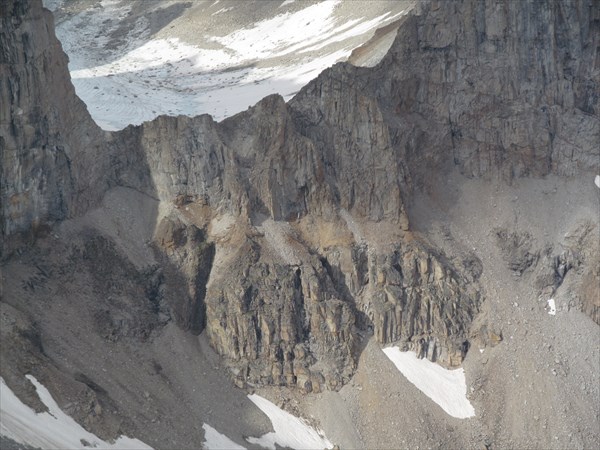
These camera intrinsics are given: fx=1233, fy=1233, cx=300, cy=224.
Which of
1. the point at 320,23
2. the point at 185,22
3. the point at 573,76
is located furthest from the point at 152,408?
the point at 185,22

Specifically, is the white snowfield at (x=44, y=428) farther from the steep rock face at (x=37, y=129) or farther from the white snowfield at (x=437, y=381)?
the white snowfield at (x=437, y=381)

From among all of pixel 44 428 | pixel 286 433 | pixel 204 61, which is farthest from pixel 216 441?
pixel 204 61

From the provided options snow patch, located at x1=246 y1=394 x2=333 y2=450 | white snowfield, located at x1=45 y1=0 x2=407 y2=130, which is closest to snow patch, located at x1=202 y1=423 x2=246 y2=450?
snow patch, located at x1=246 y1=394 x2=333 y2=450

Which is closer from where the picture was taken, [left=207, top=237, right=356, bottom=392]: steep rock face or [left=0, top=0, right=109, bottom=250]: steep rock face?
[left=0, top=0, right=109, bottom=250]: steep rock face

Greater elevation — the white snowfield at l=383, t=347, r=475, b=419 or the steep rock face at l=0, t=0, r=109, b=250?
the steep rock face at l=0, t=0, r=109, b=250

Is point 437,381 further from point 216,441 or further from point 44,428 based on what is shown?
point 44,428

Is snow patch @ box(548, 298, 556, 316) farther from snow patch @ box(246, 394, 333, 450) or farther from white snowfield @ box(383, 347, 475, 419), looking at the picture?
snow patch @ box(246, 394, 333, 450)

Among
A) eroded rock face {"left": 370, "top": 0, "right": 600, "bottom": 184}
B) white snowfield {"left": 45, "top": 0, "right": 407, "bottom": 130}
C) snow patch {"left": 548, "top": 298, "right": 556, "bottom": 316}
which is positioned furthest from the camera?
white snowfield {"left": 45, "top": 0, "right": 407, "bottom": 130}
